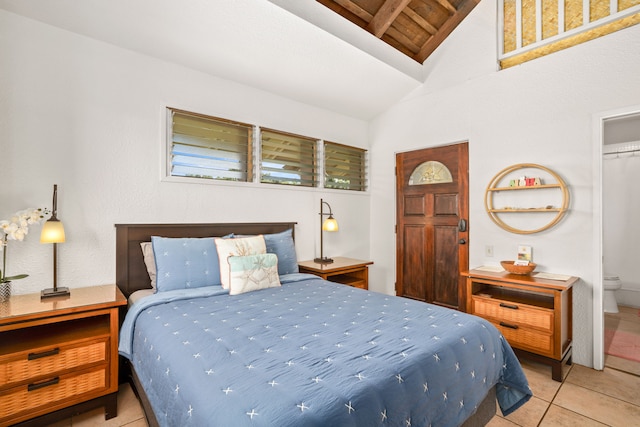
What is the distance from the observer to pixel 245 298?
7.14 feet

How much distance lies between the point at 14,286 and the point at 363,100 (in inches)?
148

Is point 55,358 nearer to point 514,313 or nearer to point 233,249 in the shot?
point 233,249

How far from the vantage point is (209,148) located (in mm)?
2986

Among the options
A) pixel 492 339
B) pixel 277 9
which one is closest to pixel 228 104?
pixel 277 9

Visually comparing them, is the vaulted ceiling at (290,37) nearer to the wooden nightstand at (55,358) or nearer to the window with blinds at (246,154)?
the window with blinds at (246,154)

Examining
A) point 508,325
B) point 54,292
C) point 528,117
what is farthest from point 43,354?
point 528,117

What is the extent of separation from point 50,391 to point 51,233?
945mm

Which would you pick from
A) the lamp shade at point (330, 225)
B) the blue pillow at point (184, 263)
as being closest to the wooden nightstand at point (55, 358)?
the blue pillow at point (184, 263)

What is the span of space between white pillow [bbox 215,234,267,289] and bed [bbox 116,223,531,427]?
11 centimetres

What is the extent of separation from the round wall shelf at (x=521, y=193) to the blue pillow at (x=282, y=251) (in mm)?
2089

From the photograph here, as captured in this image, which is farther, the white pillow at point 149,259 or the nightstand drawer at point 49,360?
the white pillow at point 149,259

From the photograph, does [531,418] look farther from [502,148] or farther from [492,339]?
[502,148]

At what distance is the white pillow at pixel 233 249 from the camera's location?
2391 mm

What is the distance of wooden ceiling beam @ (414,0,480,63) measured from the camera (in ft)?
11.4
